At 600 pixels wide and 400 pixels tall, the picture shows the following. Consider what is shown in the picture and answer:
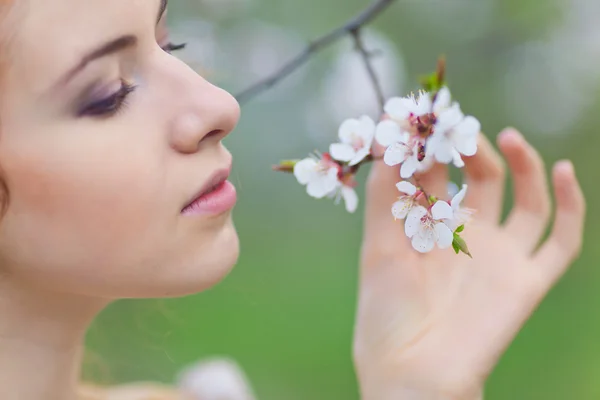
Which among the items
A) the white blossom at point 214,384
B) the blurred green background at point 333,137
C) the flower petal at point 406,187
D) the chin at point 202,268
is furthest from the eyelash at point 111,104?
the blurred green background at point 333,137

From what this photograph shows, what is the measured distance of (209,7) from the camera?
58.6 inches

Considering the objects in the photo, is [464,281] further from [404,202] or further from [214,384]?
[214,384]

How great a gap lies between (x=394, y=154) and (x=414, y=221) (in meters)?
0.06

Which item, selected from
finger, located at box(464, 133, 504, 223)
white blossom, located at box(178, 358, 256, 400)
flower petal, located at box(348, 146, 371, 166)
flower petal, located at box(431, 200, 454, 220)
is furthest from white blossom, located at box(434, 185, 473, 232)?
white blossom, located at box(178, 358, 256, 400)

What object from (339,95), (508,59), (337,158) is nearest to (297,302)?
(339,95)

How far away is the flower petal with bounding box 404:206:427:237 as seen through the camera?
1.79ft

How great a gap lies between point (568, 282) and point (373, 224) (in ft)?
2.76

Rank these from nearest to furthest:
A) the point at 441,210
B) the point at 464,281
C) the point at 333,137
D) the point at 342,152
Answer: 1. the point at 441,210
2. the point at 342,152
3. the point at 464,281
4. the point at 333,137

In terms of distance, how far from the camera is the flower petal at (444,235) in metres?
0.53

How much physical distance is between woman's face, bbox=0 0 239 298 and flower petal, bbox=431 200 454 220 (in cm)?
19

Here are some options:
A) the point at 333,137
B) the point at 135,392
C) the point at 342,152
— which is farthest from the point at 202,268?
the point at 333,137

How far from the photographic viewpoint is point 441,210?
0.53 metres

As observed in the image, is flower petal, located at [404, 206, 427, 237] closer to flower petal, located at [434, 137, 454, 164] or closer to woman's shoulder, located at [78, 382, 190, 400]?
flower petal, located at [434, 137, 454, 164]

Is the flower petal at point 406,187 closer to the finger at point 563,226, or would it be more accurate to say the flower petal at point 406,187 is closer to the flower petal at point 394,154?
the flower petal at point 394,154
